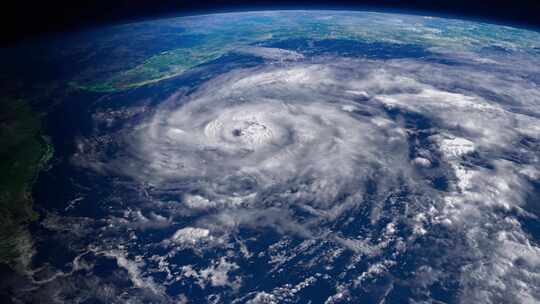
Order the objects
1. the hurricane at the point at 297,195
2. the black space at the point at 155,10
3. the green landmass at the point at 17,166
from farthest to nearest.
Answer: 1. the green landmass at the point at 17,166
2. the hurricane at the point at 297,195
3. the black space at the point at 155,10

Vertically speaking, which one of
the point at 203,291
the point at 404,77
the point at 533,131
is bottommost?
the point at 203,291

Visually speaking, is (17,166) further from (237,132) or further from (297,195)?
(297,195)

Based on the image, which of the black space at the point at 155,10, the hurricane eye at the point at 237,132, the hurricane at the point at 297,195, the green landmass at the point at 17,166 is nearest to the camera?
the black space at the point at 155,10

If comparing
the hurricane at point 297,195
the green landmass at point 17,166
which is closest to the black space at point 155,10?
the hurricane at point 297,195

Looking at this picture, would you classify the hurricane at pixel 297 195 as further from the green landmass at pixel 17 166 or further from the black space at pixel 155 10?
the black space at pixel 155 10

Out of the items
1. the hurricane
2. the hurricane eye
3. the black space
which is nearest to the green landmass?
the hurricane

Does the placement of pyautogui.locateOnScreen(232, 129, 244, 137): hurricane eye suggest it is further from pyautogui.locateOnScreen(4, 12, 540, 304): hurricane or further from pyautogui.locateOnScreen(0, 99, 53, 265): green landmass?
pyautogui.locateOnScreen(0, 99, 53, 265): green landmass

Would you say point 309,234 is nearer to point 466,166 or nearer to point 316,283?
point 316,283

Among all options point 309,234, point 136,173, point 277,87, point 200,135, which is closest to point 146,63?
point 277,87
